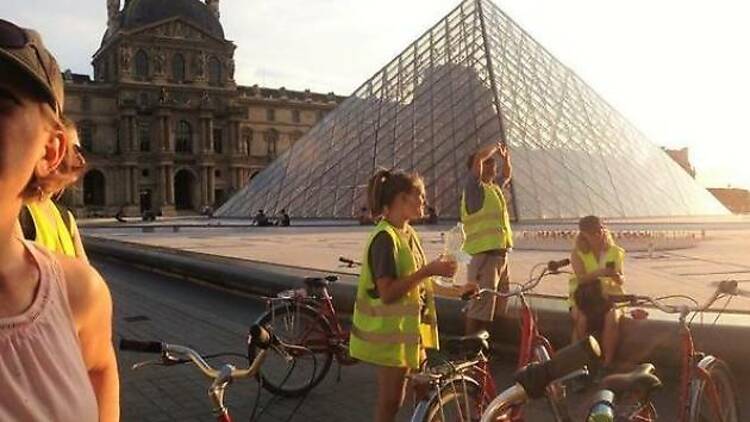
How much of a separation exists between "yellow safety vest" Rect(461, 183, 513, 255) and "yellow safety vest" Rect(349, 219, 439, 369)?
1.98 metres

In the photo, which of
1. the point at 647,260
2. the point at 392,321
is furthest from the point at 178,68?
the point at 392,321

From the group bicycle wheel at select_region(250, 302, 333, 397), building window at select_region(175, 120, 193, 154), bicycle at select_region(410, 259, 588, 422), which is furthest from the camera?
building window at select_region(175, 120, 193, 154)

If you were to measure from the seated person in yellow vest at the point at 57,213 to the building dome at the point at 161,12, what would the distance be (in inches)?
3231

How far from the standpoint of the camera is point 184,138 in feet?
265

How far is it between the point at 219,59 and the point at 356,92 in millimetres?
48141

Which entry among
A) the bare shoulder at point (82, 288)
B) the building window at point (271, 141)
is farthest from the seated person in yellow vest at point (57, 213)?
the building window at point (271, 141)

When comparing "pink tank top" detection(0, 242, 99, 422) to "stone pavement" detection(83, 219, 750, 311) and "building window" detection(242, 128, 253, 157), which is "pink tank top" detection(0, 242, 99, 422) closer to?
"stone pavement" detection(83, 219, 750, 311)

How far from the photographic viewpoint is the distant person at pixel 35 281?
3.25 feet

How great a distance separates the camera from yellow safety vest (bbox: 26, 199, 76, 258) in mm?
1643

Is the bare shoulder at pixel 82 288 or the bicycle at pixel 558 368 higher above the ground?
the bare shoulder at pixel 82 288

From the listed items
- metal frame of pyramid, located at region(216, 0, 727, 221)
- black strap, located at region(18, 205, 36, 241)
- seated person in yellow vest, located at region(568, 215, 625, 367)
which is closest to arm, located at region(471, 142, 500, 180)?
seated person in yellow vest, located at region(568, 215, 625, 367)

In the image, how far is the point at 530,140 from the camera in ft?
104

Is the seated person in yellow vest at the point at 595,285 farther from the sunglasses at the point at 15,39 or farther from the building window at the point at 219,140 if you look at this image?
the building window at the point at 219,140

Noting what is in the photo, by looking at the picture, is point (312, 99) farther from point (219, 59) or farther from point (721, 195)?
point (721, 195)
